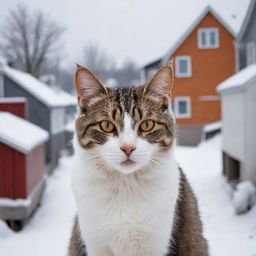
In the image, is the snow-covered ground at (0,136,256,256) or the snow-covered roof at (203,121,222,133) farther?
the snow-covered roof at (203,121,222,133)

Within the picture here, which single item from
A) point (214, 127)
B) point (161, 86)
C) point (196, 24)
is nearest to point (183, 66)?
point (196, 24)

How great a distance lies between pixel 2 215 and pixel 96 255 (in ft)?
15.3

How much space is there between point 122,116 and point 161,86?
0.31m

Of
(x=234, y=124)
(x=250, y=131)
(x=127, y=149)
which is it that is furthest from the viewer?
(x=234, y=124)

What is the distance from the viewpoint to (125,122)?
5.69 ft

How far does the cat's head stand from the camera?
1.68 meters

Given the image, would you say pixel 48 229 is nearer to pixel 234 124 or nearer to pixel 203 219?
pixel 203 219

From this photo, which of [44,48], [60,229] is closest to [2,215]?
[60,229]

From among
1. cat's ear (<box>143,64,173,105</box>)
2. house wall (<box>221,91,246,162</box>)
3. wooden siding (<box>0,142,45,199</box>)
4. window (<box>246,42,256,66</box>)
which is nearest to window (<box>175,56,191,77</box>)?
A: window (<box>246,42,256,66</box>)

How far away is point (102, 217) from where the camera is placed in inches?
70.4

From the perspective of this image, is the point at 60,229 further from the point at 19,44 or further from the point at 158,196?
the point at 158,196

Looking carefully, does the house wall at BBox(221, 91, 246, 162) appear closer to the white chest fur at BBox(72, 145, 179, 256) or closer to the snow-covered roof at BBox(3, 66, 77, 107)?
the white chest fur at BBox(72, 145, 179, 256)

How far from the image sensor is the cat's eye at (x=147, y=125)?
5.81 ft

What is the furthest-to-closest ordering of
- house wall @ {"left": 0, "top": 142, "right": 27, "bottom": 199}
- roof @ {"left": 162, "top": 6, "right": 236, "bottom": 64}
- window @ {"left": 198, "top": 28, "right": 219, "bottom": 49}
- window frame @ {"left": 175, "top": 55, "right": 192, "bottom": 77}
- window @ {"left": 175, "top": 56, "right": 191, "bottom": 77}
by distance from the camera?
window @ {"left": 175, "top": 56, "right": 191, "bottom": 77} < window frame @ {"left": 175, "top": 55, "right": 192, "bottom": 77} < window @ {"left": 198, "top": 28, "right": 219, "bottom": 49} < roof @ {"left": 162, "top": 6, "right": 236, "bottom": 64} < house wall @ {"left": 0, "top": 142, "right": 27, "bottom": 199}
